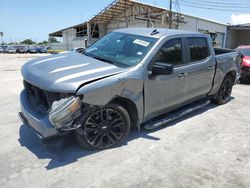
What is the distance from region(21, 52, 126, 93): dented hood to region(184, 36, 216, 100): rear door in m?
1.64

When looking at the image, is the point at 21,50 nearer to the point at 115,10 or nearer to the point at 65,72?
the point at 115,10

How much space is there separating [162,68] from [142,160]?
4.58 ft

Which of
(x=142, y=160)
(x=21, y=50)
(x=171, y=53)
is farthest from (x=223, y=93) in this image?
(x=21, y=50)

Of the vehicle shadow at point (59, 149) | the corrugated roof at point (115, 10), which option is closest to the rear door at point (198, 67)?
the vehicle shadow at point (59, 149)

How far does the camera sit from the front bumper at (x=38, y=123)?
9.76 feet

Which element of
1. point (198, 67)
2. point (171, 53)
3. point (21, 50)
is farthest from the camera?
point (21, 50)

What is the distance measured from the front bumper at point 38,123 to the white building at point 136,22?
13.6m

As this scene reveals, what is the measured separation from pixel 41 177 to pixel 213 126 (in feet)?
11.0

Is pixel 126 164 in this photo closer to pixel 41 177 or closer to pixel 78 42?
pixel 41 177

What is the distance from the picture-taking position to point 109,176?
294 cm

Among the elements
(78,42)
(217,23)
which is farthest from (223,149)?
(78,42)

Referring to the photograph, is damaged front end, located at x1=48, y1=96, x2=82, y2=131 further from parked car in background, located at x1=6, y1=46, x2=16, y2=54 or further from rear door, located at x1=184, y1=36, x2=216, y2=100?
parked car in background, located at x1=6, y1=46, x2=16, y2=54

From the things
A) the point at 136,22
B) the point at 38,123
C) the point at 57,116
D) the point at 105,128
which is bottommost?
the point at 105,128

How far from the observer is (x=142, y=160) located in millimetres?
3334
